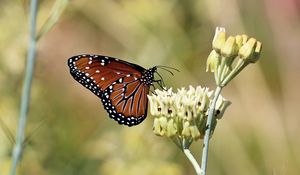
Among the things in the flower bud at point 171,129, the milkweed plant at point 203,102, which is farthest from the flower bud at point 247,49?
the flower bud at point 171,129

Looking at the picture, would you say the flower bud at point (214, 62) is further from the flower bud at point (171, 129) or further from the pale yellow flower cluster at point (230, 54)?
the flower bud at point (171, 129)

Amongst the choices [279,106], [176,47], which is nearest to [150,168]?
[176,47]

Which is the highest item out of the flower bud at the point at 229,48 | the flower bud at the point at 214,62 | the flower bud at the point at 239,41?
the flower bud at the point at 239,41

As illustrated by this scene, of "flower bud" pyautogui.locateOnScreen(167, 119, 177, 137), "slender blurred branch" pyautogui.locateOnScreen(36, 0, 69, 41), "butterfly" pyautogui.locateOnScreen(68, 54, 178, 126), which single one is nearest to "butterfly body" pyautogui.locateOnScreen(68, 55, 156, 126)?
"butterfly" pyautogui.locateOnScreen(68, 54, 178, 126)

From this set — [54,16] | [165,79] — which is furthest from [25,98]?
[165,79]

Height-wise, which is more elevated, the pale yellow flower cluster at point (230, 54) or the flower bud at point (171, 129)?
the pale yellow flower cluster at point (230, 54)
